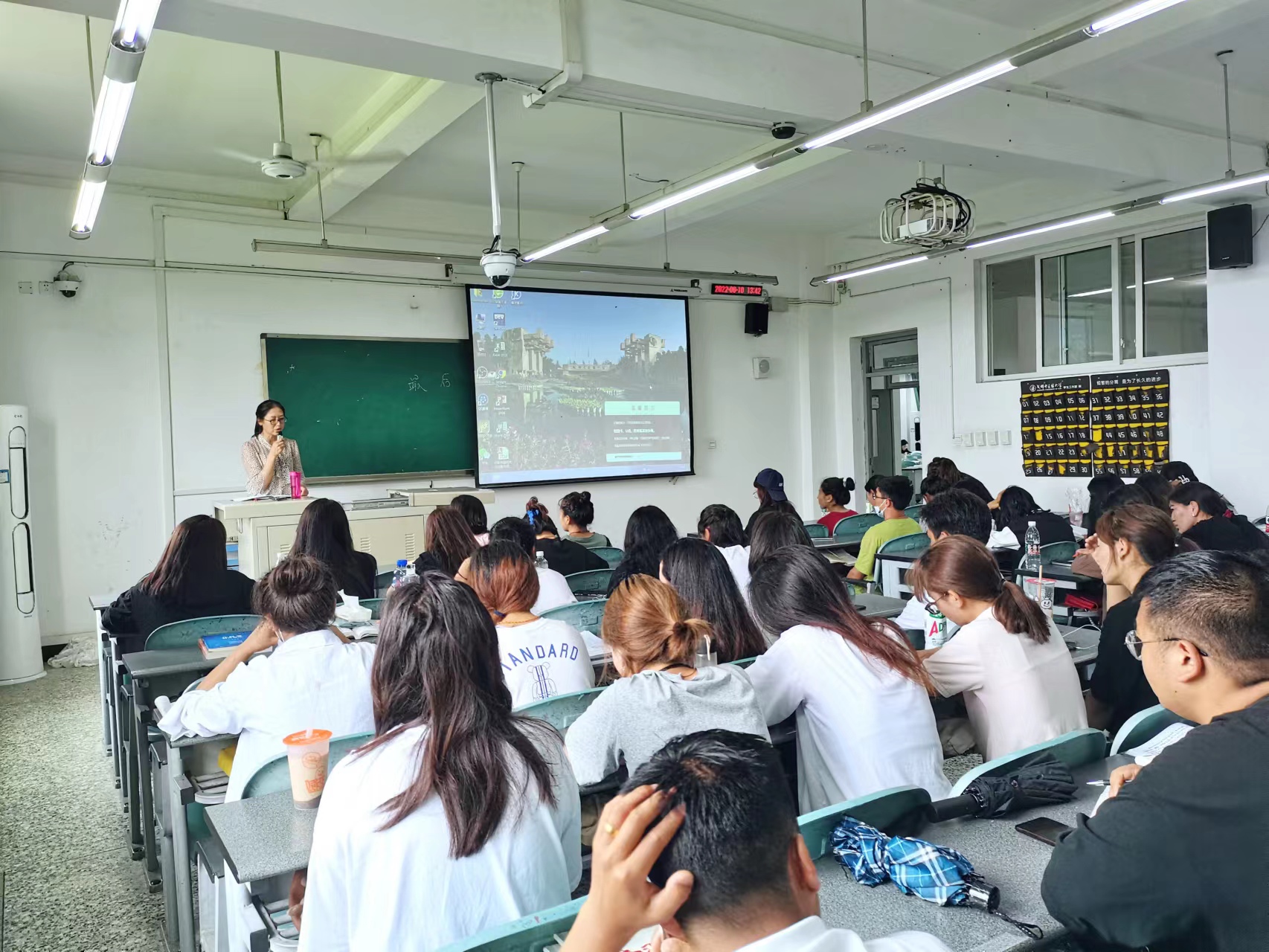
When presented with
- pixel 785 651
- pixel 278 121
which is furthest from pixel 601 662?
pixel 278 121

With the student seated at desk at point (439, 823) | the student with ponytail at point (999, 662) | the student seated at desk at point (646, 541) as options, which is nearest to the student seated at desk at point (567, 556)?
the student seated at desk at point (646, 541)

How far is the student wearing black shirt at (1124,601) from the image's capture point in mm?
2578

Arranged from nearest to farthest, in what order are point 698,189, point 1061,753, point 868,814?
1. point 868,814
2. point 1061,753
3. point 698,189

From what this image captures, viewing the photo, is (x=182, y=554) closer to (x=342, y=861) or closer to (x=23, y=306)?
(x=342, y=861)

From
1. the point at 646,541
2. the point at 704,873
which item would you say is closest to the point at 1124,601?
the point at 646,541

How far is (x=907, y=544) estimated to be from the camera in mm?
5094

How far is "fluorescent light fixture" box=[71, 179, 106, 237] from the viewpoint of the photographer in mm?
4898

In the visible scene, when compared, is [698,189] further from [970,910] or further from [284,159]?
[970,910]

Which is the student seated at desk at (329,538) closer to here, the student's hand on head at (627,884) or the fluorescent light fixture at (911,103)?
the fluorescent light fixture at (911,103)

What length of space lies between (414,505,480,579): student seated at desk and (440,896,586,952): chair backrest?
2921mm

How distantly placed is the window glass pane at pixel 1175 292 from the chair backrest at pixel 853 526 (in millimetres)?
3234

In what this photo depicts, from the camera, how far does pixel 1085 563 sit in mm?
4473

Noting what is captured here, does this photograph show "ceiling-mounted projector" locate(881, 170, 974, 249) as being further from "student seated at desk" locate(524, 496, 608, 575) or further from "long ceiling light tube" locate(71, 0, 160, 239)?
"long ceiling light tube" locate(71, 0, 160, 239)

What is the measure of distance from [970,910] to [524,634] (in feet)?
5.00
